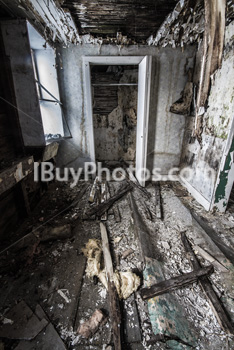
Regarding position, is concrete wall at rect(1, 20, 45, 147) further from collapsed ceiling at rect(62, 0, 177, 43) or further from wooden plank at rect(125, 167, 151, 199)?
wooden plank at rect(125, 167, 151, 199)

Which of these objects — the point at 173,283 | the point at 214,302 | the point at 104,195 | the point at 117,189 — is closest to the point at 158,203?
the point at 117,189

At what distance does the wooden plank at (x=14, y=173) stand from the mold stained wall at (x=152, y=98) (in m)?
1.37

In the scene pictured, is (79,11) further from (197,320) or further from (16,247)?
(197,320)

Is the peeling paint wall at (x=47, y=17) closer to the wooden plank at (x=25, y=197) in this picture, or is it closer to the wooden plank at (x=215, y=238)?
the wooden plank at (x=25, y=197)

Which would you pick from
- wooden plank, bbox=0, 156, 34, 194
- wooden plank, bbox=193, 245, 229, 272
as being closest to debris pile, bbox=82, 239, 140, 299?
wooden plank, bbox=193, 245, 229, 272

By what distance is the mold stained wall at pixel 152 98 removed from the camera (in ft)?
9.39

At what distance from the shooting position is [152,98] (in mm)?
3146

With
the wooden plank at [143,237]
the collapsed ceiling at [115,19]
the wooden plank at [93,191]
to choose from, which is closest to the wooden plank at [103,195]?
the wooden plank at [93,191]

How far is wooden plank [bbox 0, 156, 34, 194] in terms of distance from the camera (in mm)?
1608

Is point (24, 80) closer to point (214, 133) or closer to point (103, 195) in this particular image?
point (103, 195)

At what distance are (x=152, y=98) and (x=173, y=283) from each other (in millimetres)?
3106

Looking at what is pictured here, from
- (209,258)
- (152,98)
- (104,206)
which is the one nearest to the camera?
(209,258)

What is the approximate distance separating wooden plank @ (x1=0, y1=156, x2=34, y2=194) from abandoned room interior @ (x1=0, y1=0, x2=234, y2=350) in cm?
2

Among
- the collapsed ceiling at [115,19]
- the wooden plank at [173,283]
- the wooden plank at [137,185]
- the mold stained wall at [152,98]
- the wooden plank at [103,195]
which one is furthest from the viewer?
the wooden plank at [137,185]
